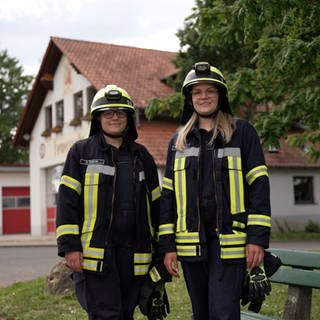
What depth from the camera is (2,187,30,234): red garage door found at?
97.5 feet

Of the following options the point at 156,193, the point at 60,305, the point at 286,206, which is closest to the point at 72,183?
the point at 156,193

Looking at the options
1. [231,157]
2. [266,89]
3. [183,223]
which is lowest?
[183,223]

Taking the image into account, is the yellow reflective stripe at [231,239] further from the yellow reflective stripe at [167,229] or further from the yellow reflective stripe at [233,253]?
the yellow reflective stripe at [167,229]

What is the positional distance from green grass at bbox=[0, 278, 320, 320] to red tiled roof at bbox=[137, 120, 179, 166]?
12.3m

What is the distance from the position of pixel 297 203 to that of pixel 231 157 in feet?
72.1

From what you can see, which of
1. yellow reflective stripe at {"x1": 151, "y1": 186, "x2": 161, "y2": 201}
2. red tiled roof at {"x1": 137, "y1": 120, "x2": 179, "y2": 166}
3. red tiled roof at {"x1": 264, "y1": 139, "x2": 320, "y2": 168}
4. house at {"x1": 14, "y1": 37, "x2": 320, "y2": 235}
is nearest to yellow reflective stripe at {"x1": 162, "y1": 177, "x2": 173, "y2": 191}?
yellow reflective stripe at {"x1": 151, "y1": 186, "x2": 161, "y2": 201}

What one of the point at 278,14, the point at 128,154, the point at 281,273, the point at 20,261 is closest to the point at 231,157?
the point at 128,154

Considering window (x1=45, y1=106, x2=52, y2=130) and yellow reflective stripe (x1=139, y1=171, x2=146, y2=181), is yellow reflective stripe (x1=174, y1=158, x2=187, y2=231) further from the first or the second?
window (x1=45, y1=106, x2=52, y2=130)

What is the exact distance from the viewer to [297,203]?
977 inches

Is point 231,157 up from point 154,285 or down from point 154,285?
up

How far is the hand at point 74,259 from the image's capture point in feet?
12.1

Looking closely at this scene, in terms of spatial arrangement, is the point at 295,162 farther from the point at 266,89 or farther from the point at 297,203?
the point at 266,89

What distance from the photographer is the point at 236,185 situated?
11.4ft

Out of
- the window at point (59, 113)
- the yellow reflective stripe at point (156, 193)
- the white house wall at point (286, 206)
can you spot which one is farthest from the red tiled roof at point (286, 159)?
the yellow reflective stripe at point (156, 193)
